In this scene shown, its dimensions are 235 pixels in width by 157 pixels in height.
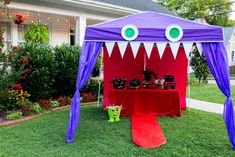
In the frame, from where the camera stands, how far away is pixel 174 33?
177 inches

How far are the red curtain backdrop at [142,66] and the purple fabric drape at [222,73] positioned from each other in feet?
8.81

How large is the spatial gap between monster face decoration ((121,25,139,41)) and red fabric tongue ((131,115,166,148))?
6.42 ft

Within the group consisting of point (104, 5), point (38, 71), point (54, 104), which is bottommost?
point (54, 104)

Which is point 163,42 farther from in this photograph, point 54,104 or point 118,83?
point 54,104

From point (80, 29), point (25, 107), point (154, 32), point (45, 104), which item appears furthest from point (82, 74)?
point (80, 29)

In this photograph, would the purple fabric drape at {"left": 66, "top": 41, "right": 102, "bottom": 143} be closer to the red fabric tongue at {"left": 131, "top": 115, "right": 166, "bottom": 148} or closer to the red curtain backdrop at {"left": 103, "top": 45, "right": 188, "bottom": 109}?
the red fabric tongue at {"left": 131, "top": 115, "right": 166, "bottom": 148}

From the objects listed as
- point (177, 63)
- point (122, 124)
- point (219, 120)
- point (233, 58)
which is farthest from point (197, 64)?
point (233, 58)

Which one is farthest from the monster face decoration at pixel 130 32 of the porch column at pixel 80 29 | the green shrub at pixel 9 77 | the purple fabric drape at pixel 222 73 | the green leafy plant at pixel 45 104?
the porch column at pixel 80 29

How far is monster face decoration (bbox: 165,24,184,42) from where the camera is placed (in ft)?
14.7

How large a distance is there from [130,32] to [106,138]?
2136 millimetres

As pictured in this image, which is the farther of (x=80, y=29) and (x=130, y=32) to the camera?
(x=80, y=29)

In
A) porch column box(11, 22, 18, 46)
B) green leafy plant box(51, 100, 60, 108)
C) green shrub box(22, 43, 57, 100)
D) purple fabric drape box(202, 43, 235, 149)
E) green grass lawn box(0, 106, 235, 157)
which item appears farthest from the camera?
porch column box(11, 22, 18, 46)

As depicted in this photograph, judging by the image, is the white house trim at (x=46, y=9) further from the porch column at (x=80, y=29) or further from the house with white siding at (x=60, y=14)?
the porch column at (x=80, y=29)

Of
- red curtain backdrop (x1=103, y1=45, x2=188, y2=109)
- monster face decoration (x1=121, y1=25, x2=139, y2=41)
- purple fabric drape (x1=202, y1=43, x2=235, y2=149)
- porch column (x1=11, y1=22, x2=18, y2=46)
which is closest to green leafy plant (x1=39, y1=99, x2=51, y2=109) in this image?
red curtain backdrop (x1=103, y1=45, x2=188, y2=109)
